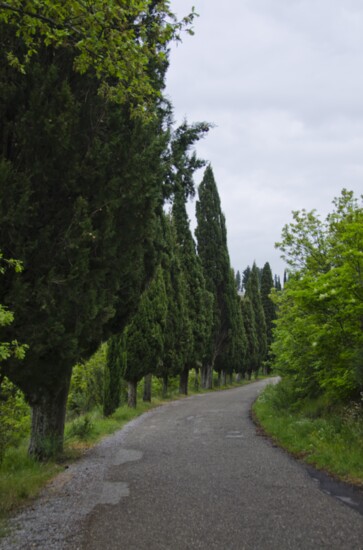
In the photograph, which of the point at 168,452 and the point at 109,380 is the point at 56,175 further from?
the point at 109,380

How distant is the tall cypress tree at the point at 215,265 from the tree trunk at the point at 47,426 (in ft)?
82.4

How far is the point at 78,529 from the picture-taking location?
473cm

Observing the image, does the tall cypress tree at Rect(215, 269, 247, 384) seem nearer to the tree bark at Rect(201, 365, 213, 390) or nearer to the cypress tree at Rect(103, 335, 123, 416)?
the tree bark at Rect(201, 365, 213, 390)

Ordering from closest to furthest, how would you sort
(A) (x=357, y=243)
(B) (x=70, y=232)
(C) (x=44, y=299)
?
(C) (x=44, y=299), (B) (x=70, y=232), (A) (x=357, y=243)

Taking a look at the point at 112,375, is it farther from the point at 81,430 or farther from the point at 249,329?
the point at 249,329

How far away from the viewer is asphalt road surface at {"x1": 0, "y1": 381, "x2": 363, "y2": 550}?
14.4 ft

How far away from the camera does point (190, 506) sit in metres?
5.51

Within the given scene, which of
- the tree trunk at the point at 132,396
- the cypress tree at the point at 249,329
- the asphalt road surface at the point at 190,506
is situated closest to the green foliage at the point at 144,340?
the tree trunk at the point at 132,396

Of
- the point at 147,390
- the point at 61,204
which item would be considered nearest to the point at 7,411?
the point at 61,204

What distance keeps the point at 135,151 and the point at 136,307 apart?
11.0 feet

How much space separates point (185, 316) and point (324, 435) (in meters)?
17.1

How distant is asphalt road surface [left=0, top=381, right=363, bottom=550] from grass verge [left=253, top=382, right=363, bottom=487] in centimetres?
46

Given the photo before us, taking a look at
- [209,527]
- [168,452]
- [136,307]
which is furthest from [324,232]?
[209,527]

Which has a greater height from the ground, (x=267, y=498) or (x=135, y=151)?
(x=135, y=151)
